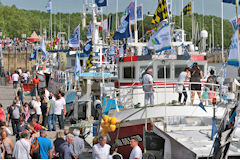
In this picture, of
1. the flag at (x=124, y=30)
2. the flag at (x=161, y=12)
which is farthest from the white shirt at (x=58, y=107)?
the flag at (x=161, y=12)

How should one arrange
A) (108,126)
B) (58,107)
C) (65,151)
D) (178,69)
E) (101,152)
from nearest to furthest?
(101,152), (65,151), (108,126), (178,69), (58,107)

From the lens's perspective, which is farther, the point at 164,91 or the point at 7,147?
the point at 164,91

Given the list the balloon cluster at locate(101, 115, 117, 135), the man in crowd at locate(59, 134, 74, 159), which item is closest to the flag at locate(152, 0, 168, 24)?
the balloon cluster at locate(101, 115, 117, 135)

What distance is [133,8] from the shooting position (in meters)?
22.5

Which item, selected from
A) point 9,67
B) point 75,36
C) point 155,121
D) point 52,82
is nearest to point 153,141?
point 155,121

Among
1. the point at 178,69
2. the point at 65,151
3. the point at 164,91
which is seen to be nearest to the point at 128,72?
the point at 178,69

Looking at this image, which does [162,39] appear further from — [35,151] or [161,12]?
[35,151]

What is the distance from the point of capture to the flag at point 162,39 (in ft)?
46.3

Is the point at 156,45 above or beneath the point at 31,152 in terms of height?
above

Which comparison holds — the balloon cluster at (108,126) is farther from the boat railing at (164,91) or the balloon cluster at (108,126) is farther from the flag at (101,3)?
the flag at (101,3)

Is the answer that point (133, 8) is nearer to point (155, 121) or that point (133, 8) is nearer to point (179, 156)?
point (155, 121)

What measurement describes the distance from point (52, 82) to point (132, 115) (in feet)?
71.1

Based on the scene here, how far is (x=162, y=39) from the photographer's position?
46.9ft

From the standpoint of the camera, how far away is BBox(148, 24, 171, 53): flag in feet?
46.3
